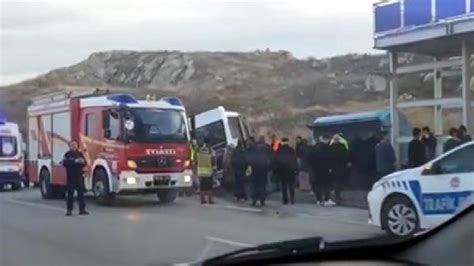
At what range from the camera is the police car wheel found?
2.21 meters

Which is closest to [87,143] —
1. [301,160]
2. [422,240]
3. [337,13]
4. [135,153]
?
[135,153]

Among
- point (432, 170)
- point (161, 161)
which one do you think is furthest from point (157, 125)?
point (432, 170)

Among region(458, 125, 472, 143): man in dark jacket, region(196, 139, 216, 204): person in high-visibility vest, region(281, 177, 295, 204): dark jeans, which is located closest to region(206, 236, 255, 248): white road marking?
region(196, 139, 216, 204): person in high-visibility vest

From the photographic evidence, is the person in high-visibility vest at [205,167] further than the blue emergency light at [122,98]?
Yes

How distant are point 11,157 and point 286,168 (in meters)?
0.63

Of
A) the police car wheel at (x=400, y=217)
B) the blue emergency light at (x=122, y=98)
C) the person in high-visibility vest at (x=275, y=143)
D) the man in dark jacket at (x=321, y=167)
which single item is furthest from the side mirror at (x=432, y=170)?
the blue emergency light at (x=122, y=98)

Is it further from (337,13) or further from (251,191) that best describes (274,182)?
(337,13)

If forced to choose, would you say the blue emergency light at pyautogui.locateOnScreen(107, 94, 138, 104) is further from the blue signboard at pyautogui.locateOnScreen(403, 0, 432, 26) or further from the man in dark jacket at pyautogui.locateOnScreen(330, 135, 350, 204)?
the blue signboard at pyautogui.locateOnScreen(403, 0, 432, 26)

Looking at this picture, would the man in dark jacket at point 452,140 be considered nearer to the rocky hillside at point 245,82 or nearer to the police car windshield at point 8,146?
the rocky hillside at point 245,82

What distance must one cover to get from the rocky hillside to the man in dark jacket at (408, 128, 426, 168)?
111mm

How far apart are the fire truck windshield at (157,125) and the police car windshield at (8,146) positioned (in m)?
0.26

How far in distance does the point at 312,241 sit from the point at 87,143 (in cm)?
65

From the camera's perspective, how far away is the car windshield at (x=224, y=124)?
6.79 ft

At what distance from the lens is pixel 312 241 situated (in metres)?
1.90
